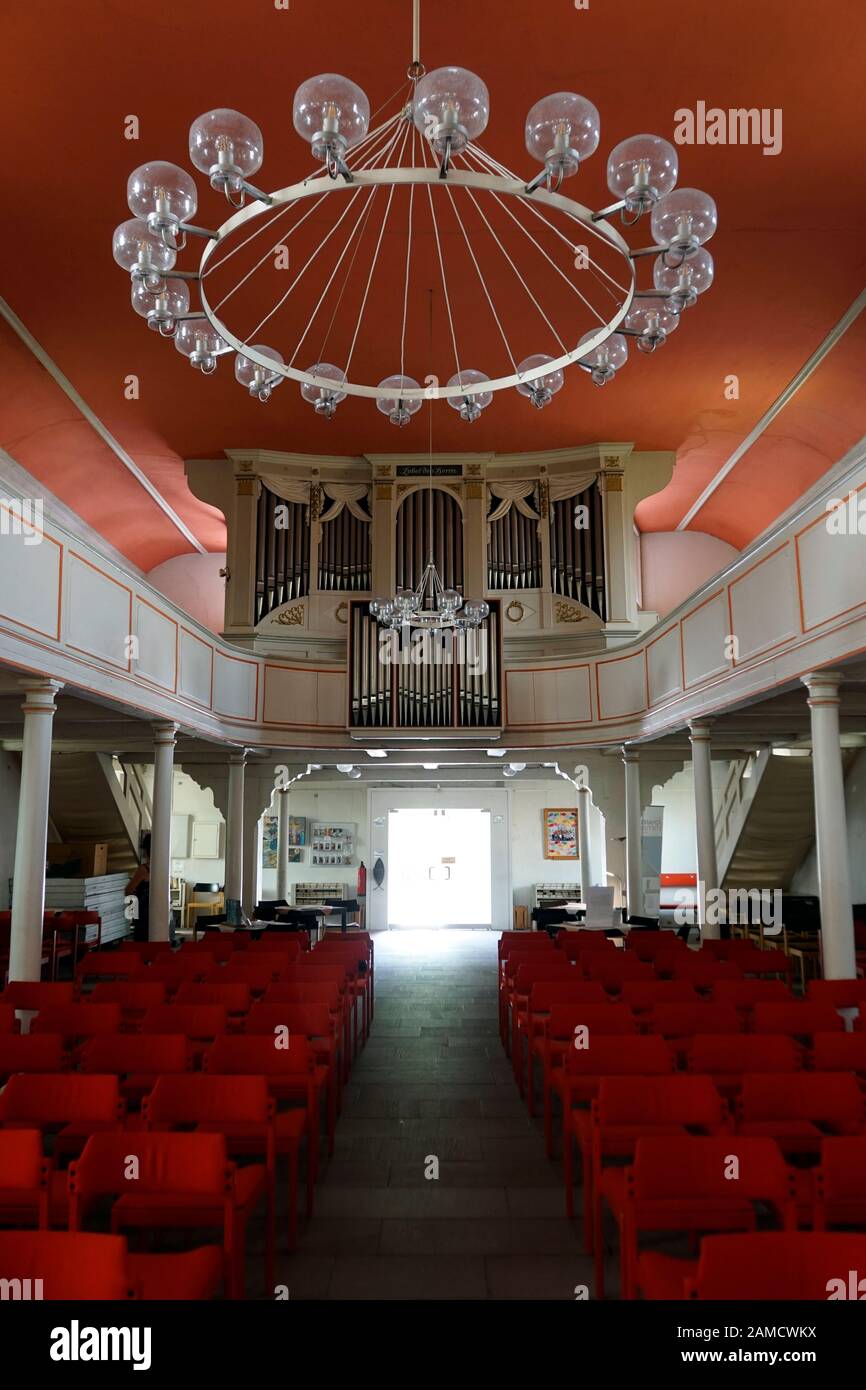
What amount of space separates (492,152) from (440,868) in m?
14.1

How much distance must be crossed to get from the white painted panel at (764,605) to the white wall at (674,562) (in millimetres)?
10618

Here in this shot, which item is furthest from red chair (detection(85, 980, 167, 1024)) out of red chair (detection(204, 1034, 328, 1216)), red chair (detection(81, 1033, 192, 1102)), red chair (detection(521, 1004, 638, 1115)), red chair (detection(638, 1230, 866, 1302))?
red chair (detection(638, 1230, 866, 1302))

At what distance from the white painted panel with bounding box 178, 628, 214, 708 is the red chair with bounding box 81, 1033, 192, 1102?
5945mm

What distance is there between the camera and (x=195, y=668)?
11289 mm

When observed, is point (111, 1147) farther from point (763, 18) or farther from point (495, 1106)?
point (763, 18)

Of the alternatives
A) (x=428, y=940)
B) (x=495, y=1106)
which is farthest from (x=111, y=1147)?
(x=428, y=940)

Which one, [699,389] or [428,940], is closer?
[699,389]

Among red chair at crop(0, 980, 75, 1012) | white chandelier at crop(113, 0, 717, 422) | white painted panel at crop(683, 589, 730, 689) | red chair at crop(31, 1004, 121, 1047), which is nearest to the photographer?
white chandelier at crop(113, 0, 717, 422)

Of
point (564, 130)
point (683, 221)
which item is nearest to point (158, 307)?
point (564, 130)

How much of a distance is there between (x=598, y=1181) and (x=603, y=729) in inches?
379

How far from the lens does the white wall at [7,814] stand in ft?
46.6

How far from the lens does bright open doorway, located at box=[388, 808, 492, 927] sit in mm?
19094

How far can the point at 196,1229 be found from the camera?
4520mm

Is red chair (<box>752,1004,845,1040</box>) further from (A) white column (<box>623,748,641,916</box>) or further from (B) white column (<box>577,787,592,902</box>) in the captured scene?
(B) white column (<box>577,787,592,902</box>)
